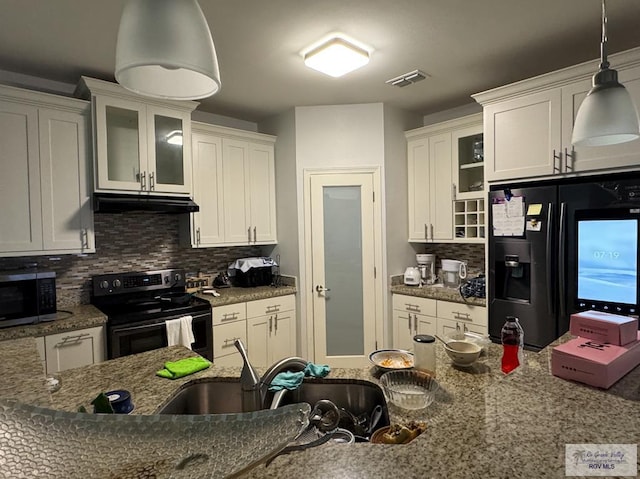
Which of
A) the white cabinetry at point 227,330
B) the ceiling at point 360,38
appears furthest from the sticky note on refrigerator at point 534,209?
the white cabinetry at point 227,330

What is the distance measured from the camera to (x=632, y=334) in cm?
120

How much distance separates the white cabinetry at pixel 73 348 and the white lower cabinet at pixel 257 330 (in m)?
0.84

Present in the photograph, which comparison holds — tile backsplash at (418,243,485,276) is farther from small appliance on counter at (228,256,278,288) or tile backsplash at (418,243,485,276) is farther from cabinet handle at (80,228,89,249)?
cabinet handle at (80,228,89,249)

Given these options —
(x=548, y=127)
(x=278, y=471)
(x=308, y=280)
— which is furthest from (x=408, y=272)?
(x=278, y=471)

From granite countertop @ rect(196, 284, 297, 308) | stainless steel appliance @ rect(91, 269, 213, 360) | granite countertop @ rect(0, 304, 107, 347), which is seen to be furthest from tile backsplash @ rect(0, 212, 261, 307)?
granite countertop @ rect(196, 284, 297, 308)

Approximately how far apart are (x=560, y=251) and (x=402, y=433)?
1.90 metres

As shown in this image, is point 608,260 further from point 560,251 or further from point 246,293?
point 246,293

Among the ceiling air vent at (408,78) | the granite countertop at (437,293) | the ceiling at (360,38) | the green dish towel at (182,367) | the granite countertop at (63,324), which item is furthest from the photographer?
the granite countertop at (437,293)

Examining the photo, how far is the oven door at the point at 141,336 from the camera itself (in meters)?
2.48

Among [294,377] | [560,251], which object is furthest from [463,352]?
[560,251]

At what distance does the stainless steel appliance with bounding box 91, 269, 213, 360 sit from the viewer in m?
2.54

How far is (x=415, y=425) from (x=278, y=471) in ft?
1.59

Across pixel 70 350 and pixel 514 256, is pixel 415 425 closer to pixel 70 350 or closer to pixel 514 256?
pixel 514 256

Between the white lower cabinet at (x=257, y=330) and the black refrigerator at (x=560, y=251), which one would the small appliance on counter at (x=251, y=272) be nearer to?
the white lower cabinet at (x=257, y=330)
